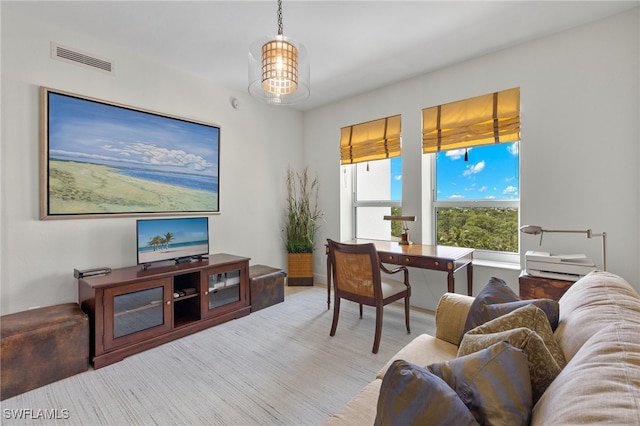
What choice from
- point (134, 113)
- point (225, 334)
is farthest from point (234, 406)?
point (134, 113)

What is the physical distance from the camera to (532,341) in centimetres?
88

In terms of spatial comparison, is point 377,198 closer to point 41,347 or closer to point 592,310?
point 592,310

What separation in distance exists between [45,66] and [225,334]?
8.93ft

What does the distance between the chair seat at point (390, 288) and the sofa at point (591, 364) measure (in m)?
1.03

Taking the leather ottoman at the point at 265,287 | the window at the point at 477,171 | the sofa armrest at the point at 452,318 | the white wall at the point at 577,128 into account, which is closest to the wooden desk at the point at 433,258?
the white wall at the point at 577,128

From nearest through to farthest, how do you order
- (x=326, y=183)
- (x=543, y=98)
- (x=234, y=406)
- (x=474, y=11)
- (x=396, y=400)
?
1. (x=396, y=400)
2. (x=234, y=406)
3. (x=474, y=11)
4. (x=543, y=98)
5. (x=326, y=183)

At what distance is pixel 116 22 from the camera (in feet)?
7.88

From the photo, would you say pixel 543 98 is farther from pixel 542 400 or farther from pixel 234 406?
pixel 234 406

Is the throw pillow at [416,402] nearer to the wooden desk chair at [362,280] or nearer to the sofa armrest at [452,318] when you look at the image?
the sofa armrest at [452,318]

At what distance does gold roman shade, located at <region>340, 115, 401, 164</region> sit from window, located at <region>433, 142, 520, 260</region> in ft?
1.88

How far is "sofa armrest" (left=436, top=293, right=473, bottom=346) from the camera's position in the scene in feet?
5.26

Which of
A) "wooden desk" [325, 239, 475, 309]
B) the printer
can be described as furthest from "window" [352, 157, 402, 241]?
the printer

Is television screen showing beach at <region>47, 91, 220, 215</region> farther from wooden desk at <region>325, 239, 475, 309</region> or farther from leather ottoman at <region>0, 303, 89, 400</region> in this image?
wooden desk at <region>325, 239, 475, 309</region>

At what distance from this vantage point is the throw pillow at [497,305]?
118 centimetres
